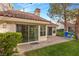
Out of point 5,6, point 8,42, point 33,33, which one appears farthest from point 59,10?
point 8,42

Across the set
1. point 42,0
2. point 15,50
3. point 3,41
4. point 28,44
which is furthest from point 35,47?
point 42,0

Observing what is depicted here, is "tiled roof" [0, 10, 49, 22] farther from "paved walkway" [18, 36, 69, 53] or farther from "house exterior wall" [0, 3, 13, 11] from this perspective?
"paved walkway" [18, 36, 69, 53]

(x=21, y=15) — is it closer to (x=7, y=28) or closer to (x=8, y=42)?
(x=7, y=28)

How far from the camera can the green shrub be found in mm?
3336

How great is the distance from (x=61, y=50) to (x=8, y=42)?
109 centimetres

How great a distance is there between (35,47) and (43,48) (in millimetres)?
168

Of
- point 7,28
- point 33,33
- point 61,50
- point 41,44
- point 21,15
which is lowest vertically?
point 61,50

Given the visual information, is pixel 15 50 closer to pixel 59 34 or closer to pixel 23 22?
pixel 23 22

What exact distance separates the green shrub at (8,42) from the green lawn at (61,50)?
1.45 feet

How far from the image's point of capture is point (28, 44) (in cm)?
349

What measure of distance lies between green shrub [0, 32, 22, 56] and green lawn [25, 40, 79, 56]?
0.44 m

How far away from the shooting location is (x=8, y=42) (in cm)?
337

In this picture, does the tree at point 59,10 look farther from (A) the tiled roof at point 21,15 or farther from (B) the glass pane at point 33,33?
(B) the glass pane at point 33,33

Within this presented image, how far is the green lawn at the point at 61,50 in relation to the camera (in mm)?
3486
